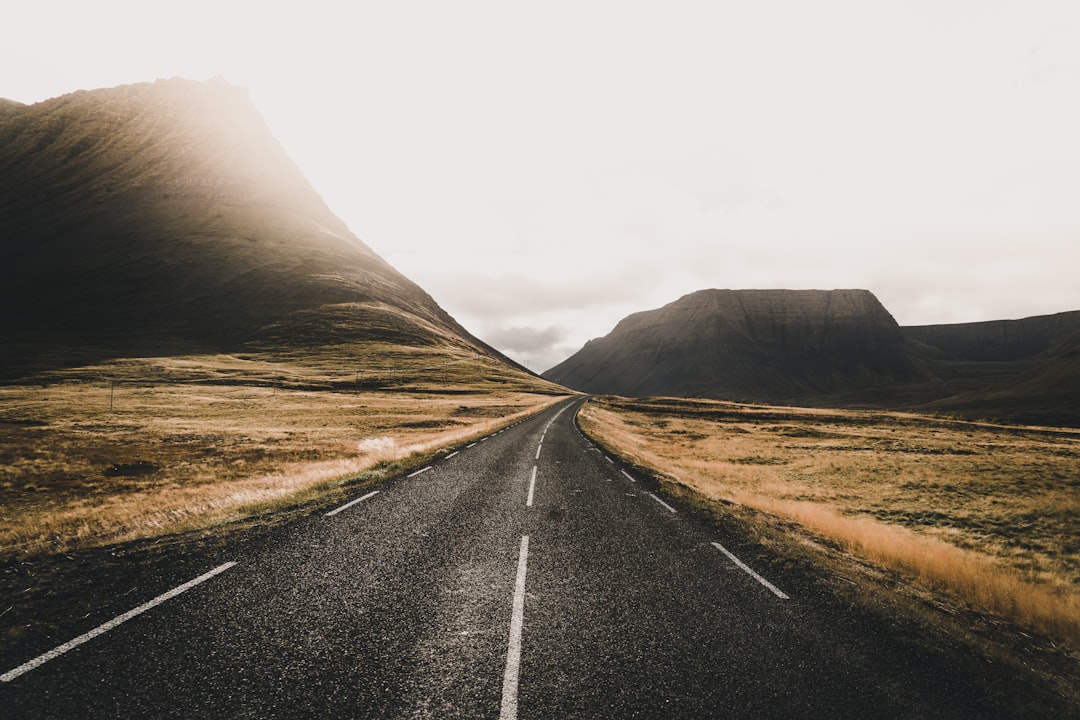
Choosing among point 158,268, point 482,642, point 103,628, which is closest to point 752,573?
point 482,642

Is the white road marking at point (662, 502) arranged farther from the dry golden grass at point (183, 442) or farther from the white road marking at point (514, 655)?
the dry golden grass at point (183, 442)

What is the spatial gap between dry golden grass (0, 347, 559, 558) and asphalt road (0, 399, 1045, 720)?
491cm

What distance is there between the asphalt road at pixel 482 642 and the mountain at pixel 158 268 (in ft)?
284

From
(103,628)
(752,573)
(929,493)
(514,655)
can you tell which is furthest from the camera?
(929,493)

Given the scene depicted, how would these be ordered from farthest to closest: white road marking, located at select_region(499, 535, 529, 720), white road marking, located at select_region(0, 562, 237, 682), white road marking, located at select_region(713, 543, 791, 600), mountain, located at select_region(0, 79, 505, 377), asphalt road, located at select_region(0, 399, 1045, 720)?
mountain, located at select_region(0, 79, 505, 377)
white road marking, located at select_region(713, 543, 791, 600)
white road marking, located at select_region(0, 562, 237, 682)
asphalt road, located at select_region(0, 399, 1045, 720)
white road marking, located at select_region(499, 535, 529, 720)

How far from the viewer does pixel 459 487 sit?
1447 centimetres

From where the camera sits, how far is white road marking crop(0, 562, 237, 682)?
4539mm

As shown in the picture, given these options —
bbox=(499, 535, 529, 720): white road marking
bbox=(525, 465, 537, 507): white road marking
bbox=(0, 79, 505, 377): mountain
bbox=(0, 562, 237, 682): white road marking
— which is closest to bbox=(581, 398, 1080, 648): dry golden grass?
bbox=(525, 465, 537, 507): white road marking

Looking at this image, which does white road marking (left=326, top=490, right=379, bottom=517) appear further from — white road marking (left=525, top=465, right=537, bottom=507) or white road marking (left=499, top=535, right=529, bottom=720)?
white road marking (left=499, top=535, right=529, bottom=720)

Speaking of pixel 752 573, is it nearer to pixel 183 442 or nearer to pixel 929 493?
pixel 929 493

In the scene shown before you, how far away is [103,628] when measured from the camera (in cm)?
547

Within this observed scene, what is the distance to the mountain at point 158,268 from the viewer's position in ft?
351

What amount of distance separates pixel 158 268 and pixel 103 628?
6851 inches

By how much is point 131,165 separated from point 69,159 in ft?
89.8
